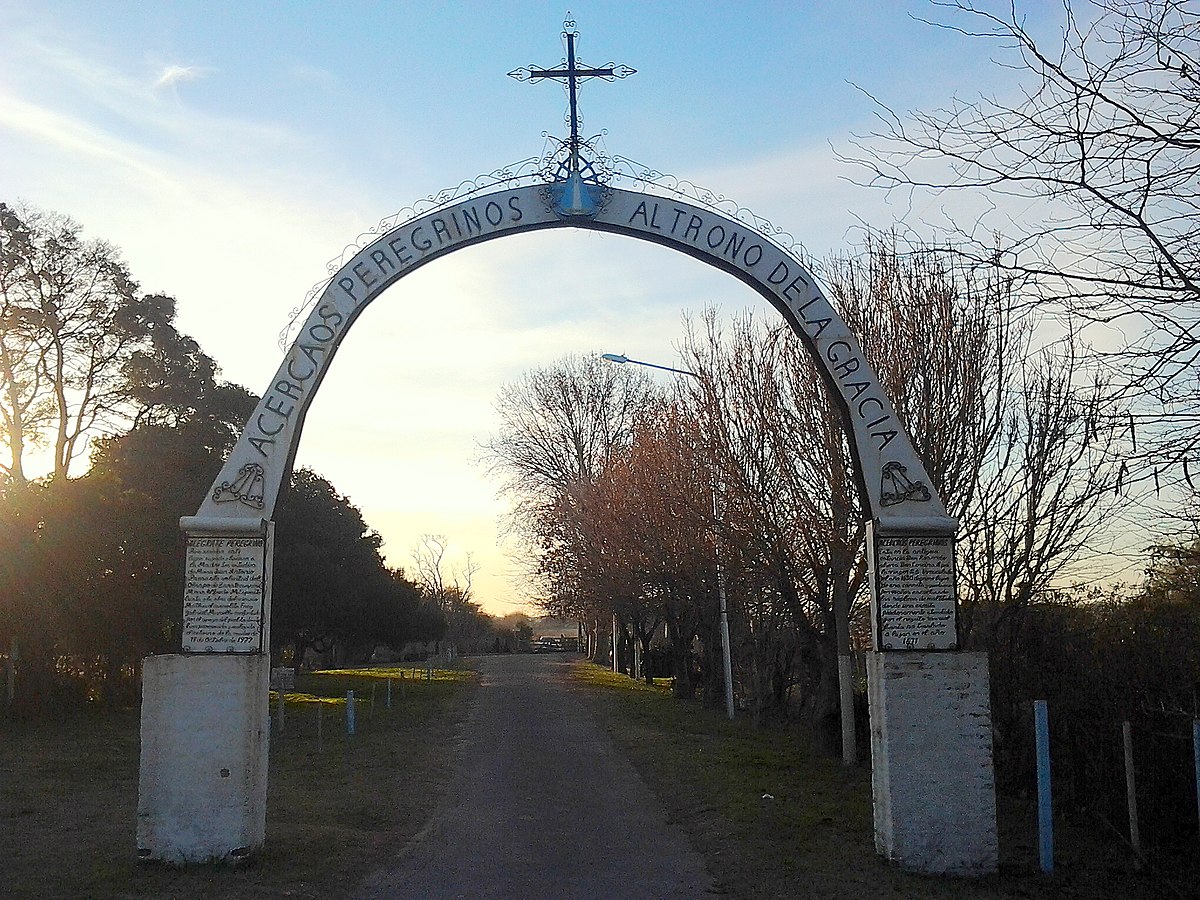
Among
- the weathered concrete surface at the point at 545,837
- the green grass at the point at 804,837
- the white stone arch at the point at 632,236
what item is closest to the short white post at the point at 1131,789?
the green grass at the point at 804,837

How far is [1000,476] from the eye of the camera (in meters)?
14.4

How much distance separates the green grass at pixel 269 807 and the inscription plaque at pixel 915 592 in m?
4.89

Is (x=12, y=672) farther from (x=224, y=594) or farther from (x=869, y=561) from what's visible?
(x=869, y=561)

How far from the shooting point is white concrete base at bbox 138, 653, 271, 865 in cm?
974

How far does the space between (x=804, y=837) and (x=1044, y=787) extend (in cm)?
257

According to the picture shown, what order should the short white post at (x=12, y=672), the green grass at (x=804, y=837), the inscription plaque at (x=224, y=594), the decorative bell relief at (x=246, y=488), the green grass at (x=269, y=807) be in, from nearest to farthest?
the green grass at (x=269, y=807) < the green grass at (x=804, y=837) < the inscription plaque at (x=224, y=594) < the decorative bell relief at (x=246, y=488) < the short white post at (x=12, y=672)

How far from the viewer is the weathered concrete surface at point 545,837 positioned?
30.9ft

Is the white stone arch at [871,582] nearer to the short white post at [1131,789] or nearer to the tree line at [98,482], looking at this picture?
the short white post at [1131,789]

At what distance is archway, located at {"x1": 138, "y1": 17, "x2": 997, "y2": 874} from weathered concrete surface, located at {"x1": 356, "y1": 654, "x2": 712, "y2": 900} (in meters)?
1.68

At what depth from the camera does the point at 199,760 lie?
981cm

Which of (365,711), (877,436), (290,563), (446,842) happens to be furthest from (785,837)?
(290,563)

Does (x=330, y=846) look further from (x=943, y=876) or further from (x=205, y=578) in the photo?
(x=943, y=876)

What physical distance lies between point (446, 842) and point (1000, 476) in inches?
303

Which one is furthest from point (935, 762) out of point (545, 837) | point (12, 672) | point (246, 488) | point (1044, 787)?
point (12, 672)
